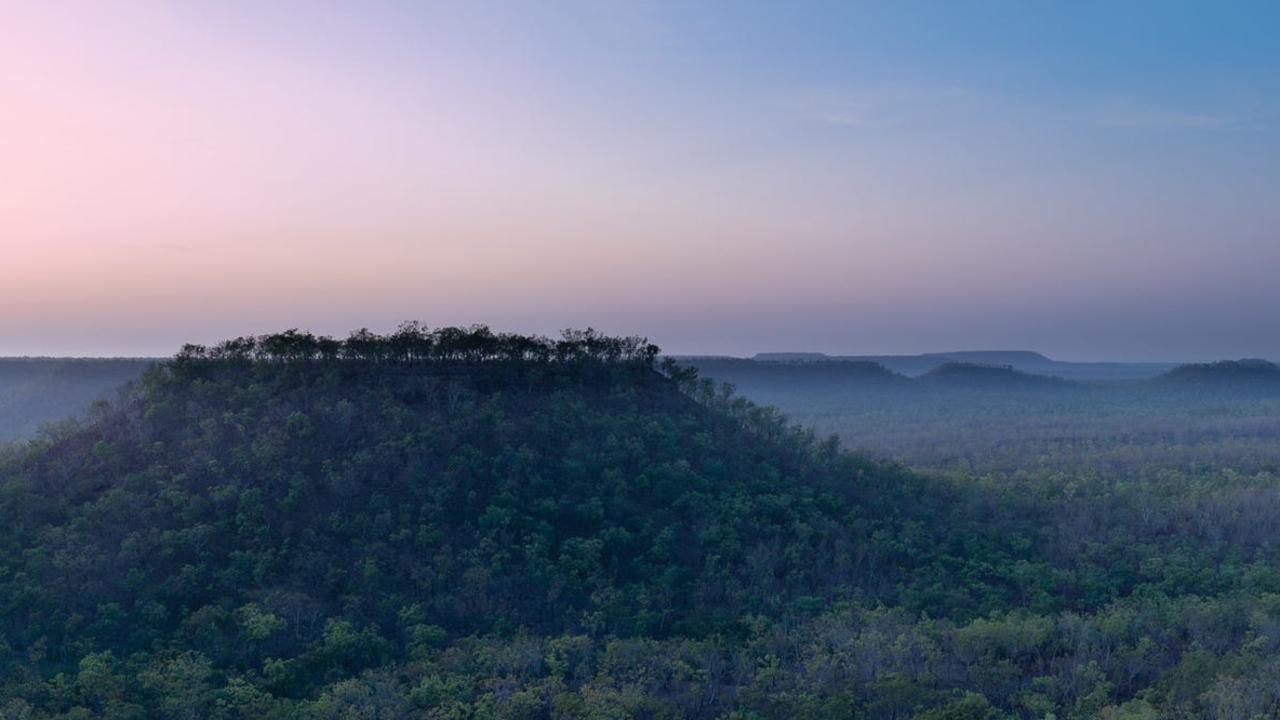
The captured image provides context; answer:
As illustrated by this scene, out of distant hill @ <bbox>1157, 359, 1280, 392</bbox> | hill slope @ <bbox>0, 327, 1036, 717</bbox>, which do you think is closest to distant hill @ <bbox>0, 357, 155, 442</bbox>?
hill slope @ <bbox>0, 327, 1036, 717</bbox>

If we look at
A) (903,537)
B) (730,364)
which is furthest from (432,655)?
(730,364)

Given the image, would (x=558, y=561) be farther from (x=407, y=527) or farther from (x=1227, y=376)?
(x=1227, y=376)

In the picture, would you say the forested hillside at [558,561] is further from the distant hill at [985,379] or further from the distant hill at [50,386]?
the distant hill at [985,379]

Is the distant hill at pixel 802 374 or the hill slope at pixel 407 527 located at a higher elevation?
the distant hill at pixel 802 374

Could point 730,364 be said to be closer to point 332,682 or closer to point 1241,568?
point 1241,568

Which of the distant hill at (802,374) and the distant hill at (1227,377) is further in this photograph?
the distant hill at (1227,377)

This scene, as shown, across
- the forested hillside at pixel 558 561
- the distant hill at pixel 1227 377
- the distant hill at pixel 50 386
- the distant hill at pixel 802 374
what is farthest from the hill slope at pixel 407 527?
the distant hill at pixel 1227 377

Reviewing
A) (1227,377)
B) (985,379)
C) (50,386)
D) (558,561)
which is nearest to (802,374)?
(985,379)
